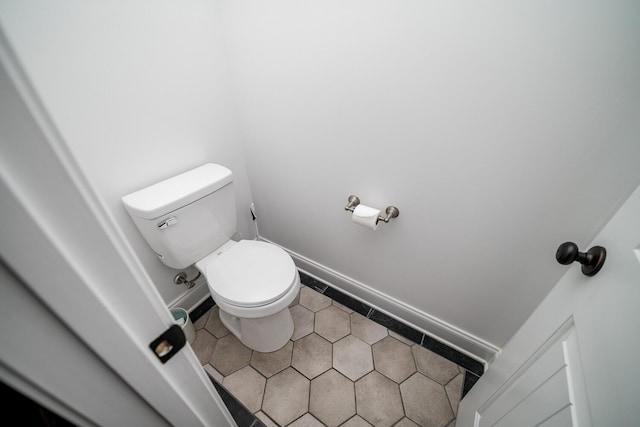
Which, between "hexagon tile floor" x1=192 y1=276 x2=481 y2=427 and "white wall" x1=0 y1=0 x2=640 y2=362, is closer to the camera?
"white wall" x1=0 y1=0 x2=640 y2=362

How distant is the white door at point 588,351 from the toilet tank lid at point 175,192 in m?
1.24

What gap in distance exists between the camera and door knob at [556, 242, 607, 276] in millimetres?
488

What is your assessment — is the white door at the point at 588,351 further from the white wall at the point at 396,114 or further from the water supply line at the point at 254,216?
the water supply line at the point at 254,216

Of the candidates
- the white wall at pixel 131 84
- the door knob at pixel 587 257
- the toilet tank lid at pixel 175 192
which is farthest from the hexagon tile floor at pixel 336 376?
the door knob at pixel 587 257

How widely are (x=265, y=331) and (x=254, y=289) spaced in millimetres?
301

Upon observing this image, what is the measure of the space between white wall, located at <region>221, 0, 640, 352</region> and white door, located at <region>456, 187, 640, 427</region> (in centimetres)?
25

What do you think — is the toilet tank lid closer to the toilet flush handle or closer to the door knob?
the toilet flush handle

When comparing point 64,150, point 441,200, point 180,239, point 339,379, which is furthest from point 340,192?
point 64,150

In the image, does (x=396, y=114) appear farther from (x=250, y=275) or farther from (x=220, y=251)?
(x=220, y=251)

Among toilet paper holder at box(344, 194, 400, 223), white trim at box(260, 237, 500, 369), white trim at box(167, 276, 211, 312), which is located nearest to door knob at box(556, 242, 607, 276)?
toilet paper holder at box(344, 194, 400, 223)

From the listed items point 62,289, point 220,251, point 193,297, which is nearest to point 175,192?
point 220,251

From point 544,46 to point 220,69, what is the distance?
1.23 meters

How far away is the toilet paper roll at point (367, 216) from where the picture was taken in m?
1.03

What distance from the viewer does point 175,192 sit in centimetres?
101
